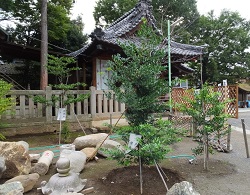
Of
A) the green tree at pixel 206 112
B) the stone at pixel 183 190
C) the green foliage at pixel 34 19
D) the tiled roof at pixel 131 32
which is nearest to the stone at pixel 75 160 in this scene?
the stone at pixel 183 190

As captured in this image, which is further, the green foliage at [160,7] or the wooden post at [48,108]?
the green foliage at [160,7]

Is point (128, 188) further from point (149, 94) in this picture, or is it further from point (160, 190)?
point (149, 94)

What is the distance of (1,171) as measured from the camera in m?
3.64

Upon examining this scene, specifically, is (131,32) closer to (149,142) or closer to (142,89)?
(142,89)

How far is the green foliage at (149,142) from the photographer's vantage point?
3.31 m

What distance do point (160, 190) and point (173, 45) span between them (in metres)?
10.6

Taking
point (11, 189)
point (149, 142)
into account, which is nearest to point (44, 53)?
point (11, 189)

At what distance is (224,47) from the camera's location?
26.0 metres

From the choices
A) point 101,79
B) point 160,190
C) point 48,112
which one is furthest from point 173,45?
point 160,190

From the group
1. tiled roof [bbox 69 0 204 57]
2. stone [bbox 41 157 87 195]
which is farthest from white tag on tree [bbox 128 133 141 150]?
tiled roof [bbox 69 0 204 57]

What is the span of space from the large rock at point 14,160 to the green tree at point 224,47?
24.2 m

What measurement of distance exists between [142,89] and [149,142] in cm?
96

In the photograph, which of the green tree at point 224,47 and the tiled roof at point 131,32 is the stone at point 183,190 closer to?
the tiled roof at point 131,32

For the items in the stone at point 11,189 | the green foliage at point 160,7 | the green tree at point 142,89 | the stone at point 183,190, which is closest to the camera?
the stone at point 183,190
